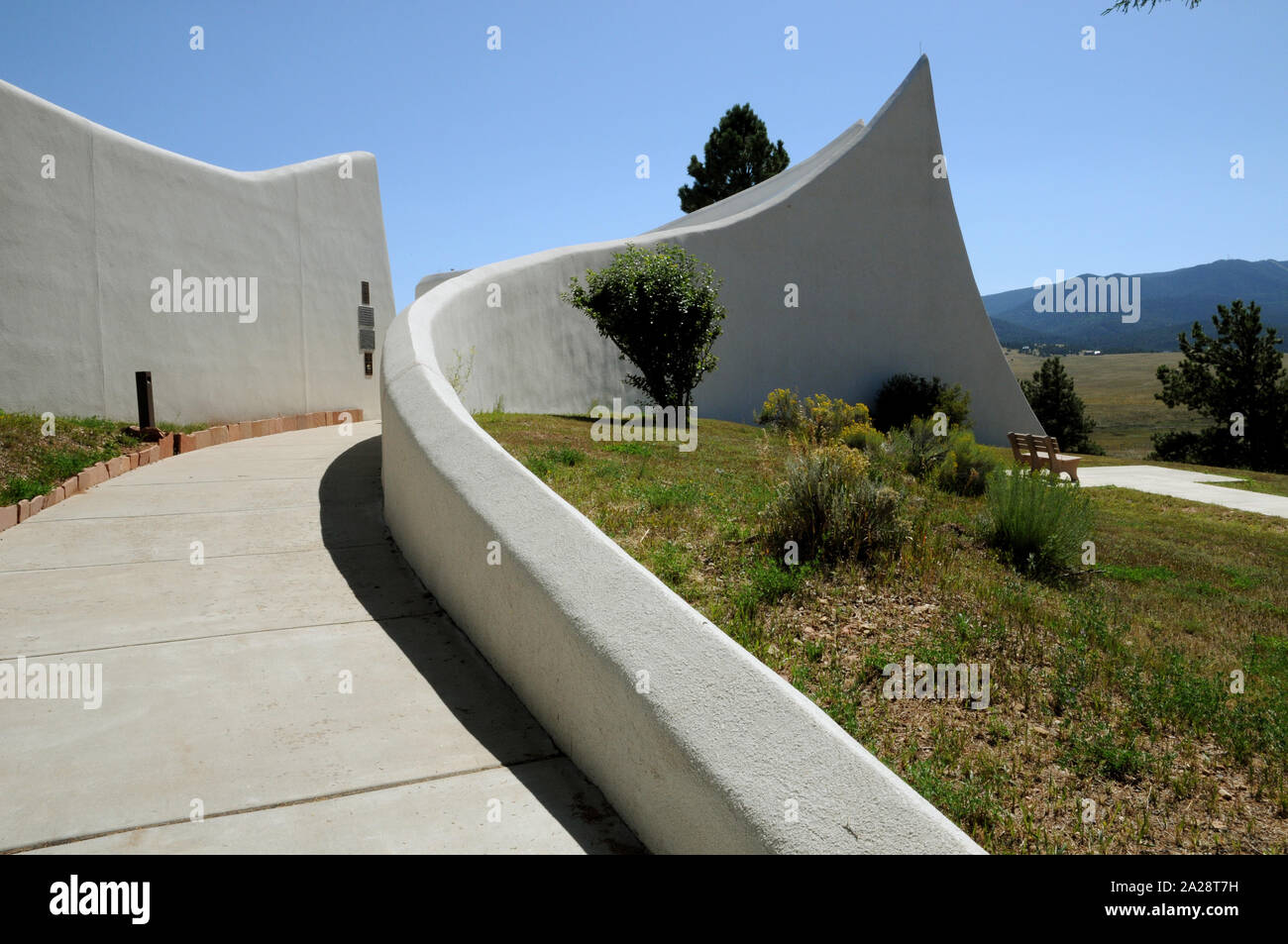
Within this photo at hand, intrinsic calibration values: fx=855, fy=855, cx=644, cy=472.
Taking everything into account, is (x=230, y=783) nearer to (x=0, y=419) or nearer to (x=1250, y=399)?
(x=0, y=419)

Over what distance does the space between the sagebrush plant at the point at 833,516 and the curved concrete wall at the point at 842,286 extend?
882cm

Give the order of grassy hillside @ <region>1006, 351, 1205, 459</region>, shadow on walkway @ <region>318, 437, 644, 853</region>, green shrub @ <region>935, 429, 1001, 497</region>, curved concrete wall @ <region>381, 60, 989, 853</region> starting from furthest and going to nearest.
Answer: grassy hillside @ <region>1006, 351, 1205, 459</region> < green shrub @ <region>935, 429, 1001, 497</region> < shadow on walkway @ <region>318, 437, 644, 853</region> < curved concrete wall @ <region>381, 60, 989, 853</region>

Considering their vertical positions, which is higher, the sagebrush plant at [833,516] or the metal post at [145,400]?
the metal post at [145,400]

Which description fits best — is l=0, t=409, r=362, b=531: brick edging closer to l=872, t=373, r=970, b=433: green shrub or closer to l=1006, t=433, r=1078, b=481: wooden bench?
l=1006, t=433, r=1078, b=481: wooden bench

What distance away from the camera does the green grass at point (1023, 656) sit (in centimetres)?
316

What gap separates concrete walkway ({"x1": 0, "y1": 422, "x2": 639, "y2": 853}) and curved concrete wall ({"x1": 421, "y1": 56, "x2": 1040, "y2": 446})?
8860mm

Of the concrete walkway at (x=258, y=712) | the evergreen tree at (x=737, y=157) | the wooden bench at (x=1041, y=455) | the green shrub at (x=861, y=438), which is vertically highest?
the evergreen tree at (x=737, y=157)

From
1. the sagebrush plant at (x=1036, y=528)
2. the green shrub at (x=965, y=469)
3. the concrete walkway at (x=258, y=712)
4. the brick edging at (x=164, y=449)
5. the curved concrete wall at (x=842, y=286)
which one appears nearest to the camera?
the concrete walkway at (x=258, y=712)

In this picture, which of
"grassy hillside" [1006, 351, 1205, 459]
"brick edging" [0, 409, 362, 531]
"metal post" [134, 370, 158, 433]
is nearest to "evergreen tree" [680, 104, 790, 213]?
"brick edging" [0, 409, 362, 531]

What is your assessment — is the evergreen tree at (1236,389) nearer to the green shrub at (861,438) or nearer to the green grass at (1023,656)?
the green shrub at (861,438)

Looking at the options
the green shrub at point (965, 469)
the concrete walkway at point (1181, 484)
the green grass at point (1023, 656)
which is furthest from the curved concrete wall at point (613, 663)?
the concrete walkway at point (1181, 484)

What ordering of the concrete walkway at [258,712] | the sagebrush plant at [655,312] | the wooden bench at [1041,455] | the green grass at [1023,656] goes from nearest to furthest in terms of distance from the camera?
the concrete walkway at [258,712] < the green grass at [1023,656] < the wooden bench at [1041,455] < the sagebrush plant at [655,312]

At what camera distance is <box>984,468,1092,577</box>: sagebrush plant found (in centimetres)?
583

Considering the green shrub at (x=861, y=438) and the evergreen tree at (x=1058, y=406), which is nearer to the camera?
the green shrub at (x=861, y=438)
